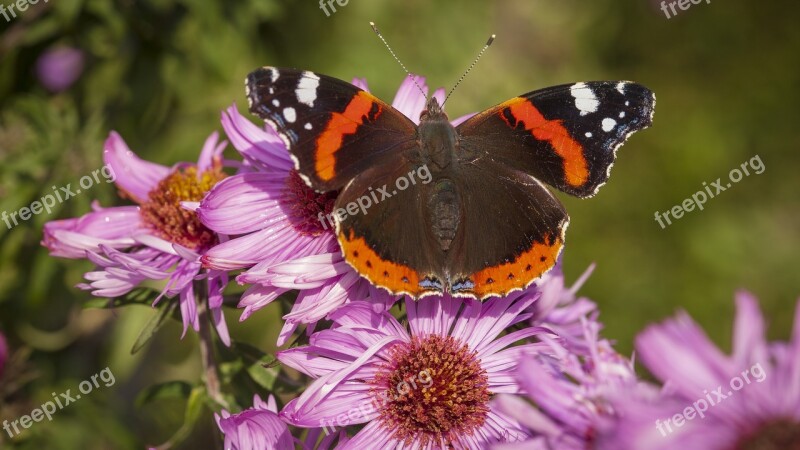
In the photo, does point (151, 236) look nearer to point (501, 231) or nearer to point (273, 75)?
point (273, 75)

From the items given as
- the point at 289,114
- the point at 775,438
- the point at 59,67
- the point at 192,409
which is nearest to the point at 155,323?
the point at 192,409

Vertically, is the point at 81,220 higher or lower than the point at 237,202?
higher

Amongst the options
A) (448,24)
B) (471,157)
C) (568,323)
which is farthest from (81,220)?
(448,24)

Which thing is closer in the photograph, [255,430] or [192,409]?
[255,430]

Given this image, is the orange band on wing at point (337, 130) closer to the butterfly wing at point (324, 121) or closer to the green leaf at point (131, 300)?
the butterfly wing at point (324, 121)

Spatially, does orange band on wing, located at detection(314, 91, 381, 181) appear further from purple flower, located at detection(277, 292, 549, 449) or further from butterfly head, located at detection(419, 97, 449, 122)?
purple flower, located at detection(277, 292, 549, 449)

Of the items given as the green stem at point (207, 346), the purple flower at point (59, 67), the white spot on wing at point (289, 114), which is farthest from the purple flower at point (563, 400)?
the purple flower at point (59, 67)

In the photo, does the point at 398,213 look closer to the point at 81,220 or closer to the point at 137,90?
the point at 81,220

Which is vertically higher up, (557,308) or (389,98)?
(389,98)
